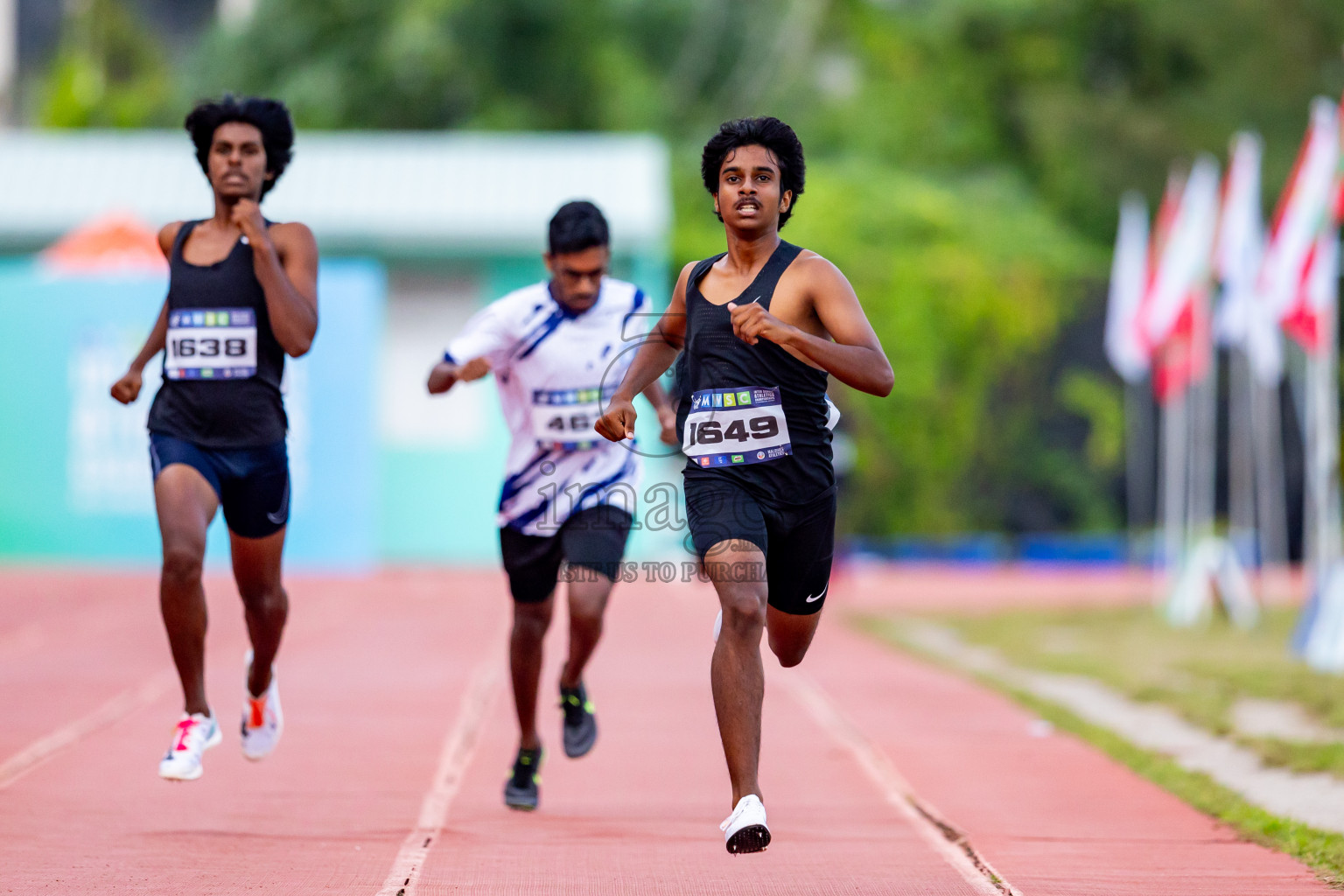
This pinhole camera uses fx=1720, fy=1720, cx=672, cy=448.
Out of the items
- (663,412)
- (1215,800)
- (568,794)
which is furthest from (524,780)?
(1215,800)

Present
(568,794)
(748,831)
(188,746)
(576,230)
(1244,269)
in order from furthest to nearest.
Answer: (1244,269), (568,794), (576,230), (188,746), (748,831)

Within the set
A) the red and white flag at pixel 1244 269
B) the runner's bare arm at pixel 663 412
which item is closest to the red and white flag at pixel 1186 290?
the red and white flag at pixel 1244 269

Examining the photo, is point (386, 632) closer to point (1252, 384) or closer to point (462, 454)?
point (462, 454)

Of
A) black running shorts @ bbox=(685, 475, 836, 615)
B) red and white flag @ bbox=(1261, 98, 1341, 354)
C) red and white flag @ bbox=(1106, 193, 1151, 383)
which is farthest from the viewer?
red and white flag @ bbox=(1106, 193, 1151, 383)

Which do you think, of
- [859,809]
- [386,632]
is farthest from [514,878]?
[386,632]

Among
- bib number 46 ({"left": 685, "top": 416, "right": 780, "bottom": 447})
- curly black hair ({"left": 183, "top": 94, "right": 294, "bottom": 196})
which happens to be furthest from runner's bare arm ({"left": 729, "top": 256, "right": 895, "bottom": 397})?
curly black hair ({"left": 183, "top": 94, "right": 294, "bottom": 196})

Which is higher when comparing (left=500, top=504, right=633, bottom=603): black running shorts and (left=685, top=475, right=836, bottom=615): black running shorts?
(left=685, top=475, right=836, bottom=615): black running shorts

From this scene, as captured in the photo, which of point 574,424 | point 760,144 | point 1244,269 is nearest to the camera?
point 760,144

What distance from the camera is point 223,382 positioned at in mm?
5855

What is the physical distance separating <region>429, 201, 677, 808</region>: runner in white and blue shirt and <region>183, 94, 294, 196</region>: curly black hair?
36.4 inches

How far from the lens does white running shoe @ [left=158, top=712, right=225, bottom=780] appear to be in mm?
5605

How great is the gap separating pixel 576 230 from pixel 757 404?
1626 mm

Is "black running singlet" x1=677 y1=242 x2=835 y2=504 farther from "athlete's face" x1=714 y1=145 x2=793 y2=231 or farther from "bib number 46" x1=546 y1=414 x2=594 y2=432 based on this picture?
"bib number 46" x1=546 y1=414 x2=594 y2=432

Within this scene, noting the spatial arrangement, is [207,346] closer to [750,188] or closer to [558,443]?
[558,443]
